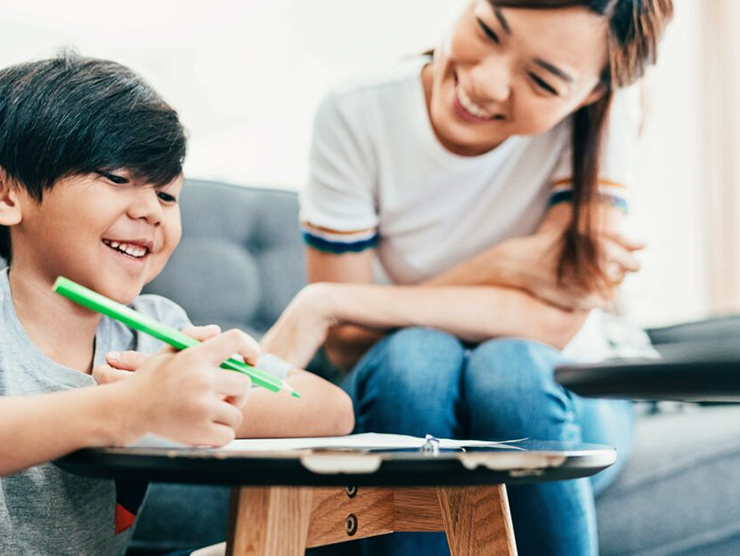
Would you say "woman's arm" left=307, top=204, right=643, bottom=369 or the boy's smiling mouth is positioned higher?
the boy's smiling mouth

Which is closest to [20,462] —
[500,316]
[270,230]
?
[500,316]

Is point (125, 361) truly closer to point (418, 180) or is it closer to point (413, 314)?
point (413, 314)

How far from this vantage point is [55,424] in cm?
54

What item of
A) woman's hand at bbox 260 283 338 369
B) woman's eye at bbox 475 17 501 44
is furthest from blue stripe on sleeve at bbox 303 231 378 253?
woman's eye at bbox 475 17 501 44

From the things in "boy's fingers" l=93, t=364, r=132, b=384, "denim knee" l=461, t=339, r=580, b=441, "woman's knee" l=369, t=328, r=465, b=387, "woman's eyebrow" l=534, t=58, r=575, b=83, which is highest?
"woman's eyebrow" l=534, t=58, r=575, b=83

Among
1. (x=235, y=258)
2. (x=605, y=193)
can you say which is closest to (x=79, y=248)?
(x=605, y=193)

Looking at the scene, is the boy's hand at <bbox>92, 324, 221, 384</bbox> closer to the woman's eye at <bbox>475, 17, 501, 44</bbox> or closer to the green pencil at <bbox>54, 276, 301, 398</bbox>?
the green pencil at <bbox>54, 276, 301, 398</bbox>

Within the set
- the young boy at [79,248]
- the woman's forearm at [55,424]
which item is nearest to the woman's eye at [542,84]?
the young boy at [79,248]

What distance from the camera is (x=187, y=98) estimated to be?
2.06 meters

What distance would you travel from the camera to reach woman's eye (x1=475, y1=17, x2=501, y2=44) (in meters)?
1.01

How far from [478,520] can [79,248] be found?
0.40 meters

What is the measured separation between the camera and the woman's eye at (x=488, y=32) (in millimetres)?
1008

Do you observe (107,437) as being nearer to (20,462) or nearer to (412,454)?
(20,462)

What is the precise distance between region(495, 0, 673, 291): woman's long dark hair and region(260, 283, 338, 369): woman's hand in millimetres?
324
